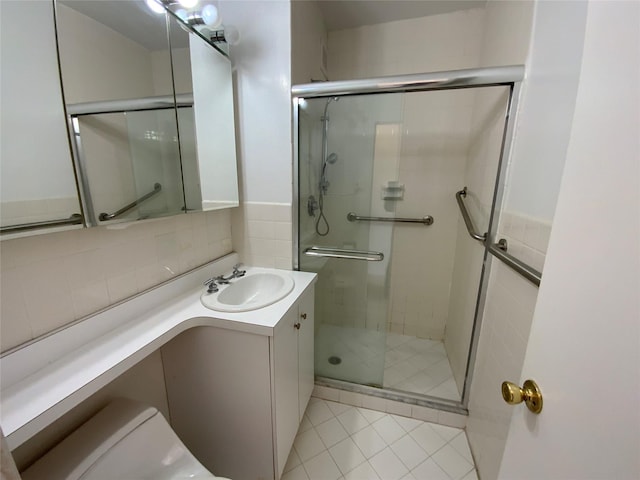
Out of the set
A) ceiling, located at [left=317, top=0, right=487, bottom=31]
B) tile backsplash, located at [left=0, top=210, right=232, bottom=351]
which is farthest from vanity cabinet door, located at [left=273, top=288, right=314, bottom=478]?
ceiling, located at [left=317, top=0, right=487, bottom=31]

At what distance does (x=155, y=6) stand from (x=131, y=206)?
0.80 m

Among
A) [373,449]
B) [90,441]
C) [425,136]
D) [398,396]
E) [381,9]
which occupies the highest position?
[381,9]

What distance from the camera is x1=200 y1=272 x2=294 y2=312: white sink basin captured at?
3.76 ft

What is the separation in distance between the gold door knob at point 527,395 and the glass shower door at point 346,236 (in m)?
1.14

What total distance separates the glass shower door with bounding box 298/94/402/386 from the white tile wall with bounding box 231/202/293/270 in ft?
0.35

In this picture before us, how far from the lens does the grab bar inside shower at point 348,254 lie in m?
1.66

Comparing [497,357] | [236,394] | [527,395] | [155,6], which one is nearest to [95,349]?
[236,394]

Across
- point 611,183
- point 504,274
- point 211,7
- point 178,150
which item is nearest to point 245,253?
point 178,150

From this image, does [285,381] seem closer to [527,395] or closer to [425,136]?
[527,395]

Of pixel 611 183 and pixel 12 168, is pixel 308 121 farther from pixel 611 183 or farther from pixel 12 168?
pixel 611 183

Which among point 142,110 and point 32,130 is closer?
point 32,130

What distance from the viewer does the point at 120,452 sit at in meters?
0.76

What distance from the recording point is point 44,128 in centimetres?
69

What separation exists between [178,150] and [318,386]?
62.6 inches
